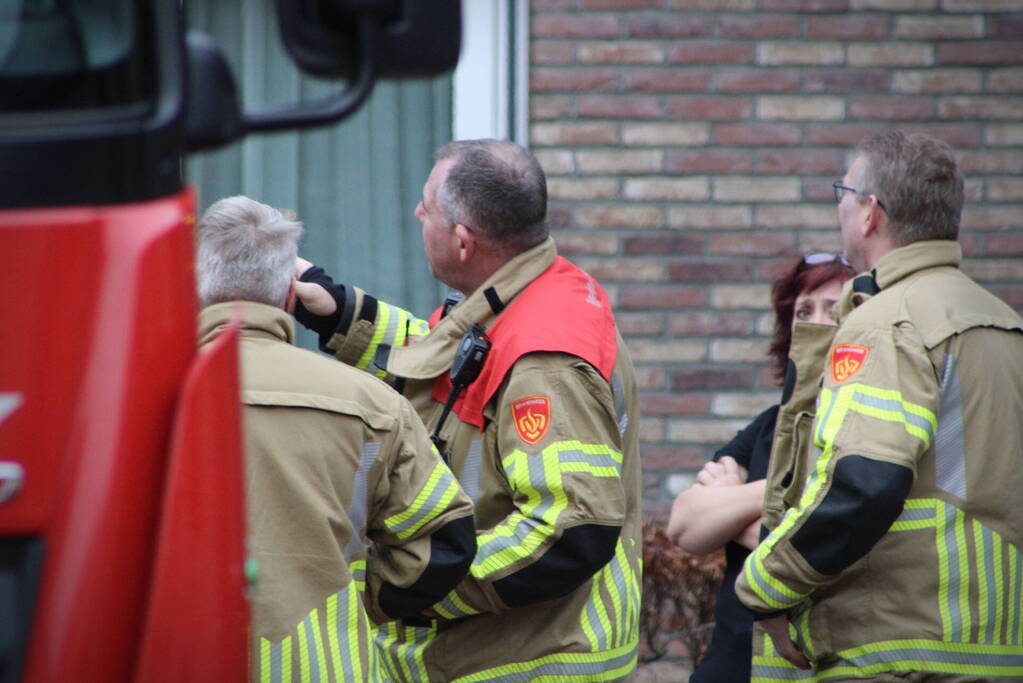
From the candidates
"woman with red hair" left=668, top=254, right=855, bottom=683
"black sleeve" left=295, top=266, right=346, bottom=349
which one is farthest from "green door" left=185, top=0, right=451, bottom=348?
"woman with red hair" left=668, top=254, right=855, bottom=683

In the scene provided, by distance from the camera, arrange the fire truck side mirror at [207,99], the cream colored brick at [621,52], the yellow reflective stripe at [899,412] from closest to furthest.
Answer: the fire truck side mirror at [207,99] → the yellow reflective stripe at [899,412] → the cream colored brick at [621,52]

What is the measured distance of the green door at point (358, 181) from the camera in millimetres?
5168

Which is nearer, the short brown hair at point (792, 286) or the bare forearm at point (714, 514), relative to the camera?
the bare forearm at point (714, 514)

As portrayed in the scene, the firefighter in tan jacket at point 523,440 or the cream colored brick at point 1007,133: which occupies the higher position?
the cream colored brick at point 1007,133

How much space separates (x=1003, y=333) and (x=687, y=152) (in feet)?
7.25

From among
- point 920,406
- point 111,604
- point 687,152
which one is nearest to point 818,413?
point 920,406

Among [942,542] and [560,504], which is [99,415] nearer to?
[560,504]

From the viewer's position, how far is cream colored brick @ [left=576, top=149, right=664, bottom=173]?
199 inches

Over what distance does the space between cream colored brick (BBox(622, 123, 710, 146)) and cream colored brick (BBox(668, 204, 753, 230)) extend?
260mm

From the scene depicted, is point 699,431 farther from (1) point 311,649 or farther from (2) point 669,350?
(1) point 311,649

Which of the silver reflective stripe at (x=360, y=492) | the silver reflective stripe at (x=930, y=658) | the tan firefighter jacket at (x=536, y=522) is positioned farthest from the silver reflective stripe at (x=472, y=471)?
the silver reflective stripe at (x=930, y=658)

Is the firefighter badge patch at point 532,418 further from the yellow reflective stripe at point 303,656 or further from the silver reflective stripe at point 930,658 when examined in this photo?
the silver reflective stripe at point 930,658

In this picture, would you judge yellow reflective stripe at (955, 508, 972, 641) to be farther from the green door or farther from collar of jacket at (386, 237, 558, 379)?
the green door

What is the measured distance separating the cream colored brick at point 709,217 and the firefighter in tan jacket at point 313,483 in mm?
2580
